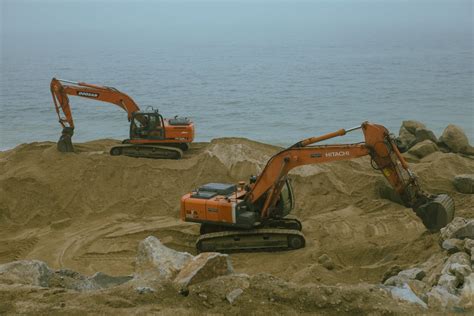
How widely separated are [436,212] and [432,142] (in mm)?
10894

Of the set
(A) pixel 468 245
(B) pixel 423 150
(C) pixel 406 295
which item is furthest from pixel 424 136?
(C) pixel 406 295

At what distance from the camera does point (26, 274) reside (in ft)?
39.2

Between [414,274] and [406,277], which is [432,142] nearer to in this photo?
[414,274]

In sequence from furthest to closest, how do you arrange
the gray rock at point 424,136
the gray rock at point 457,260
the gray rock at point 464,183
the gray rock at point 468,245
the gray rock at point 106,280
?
the gray rock at point 424,136 → the gray rock at point 464,183 → the gray rock at point 468,245 → the gray rock at point 106,280 → the gray rock at point 457,260

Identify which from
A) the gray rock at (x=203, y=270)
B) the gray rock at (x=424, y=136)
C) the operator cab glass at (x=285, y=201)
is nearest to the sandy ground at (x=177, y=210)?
the operator cab glass at (x=285, y=201)

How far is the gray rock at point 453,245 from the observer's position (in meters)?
13.1

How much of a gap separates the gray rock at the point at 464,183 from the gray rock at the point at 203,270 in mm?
10713

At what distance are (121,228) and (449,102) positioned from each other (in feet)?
105

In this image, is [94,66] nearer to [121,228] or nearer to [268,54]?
[268,54]

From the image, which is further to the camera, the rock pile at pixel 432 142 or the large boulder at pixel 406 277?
the rock pile at pixel 432 142

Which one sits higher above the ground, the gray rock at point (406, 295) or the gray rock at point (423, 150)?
the gray rock at point (406, 295)

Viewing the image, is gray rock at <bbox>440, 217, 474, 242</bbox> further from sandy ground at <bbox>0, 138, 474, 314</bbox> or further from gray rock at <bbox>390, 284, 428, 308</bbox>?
gray rock at <bbox>390, 284, 428, 308</bbox>

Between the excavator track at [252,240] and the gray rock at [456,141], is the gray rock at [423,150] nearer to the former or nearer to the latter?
the gray rock at [456,141]

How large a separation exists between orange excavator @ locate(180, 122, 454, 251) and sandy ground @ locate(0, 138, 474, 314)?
445mm
